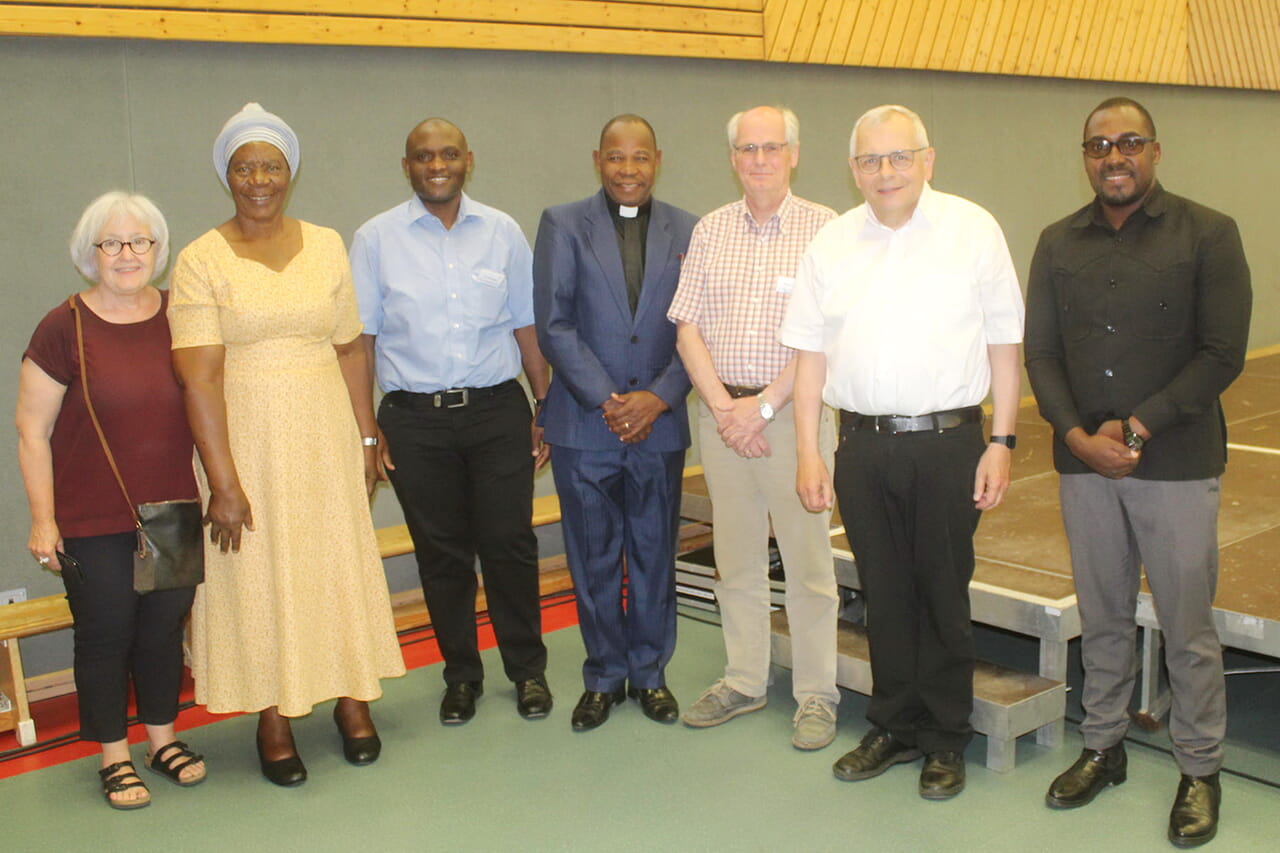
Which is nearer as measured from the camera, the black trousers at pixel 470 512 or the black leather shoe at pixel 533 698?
the black trousers at pixel 470 512

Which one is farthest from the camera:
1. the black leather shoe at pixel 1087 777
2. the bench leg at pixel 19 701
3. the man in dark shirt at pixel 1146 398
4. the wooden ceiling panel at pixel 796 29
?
the wooden ceiling panel at pixel 796 29

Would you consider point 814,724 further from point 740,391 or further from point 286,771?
point 286,771

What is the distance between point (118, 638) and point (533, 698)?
4.13ft

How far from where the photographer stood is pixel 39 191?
14.0 feet

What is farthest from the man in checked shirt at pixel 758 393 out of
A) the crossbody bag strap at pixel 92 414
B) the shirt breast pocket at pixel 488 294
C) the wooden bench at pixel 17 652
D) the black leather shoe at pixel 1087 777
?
the wooden bench at pixel 17 652

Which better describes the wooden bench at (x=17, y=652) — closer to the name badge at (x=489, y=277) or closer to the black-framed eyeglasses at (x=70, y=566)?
the black-framed eyeglasses at (x=70, y=566)

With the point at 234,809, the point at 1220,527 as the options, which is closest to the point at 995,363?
the point at 1220,527

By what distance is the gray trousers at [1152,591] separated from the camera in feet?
9.31

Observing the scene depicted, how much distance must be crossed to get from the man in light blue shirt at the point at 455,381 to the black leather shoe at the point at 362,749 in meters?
0.29

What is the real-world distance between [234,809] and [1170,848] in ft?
7.98

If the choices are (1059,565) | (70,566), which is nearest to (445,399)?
(70,566)

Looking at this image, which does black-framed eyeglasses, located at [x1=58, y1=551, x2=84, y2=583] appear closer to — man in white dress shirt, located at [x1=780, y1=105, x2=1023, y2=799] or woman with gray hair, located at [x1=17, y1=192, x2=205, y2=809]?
woman with gray hair, located at [x1=17, y1=192, x2=205, y2=809]

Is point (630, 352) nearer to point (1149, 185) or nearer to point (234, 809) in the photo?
point (1149, 185)

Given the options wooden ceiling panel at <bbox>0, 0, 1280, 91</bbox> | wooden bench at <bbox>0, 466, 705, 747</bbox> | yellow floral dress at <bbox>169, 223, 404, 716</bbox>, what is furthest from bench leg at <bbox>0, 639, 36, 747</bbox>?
wooden ceiling panel at <bbox>0, 0, 1280, 91</bbox>
